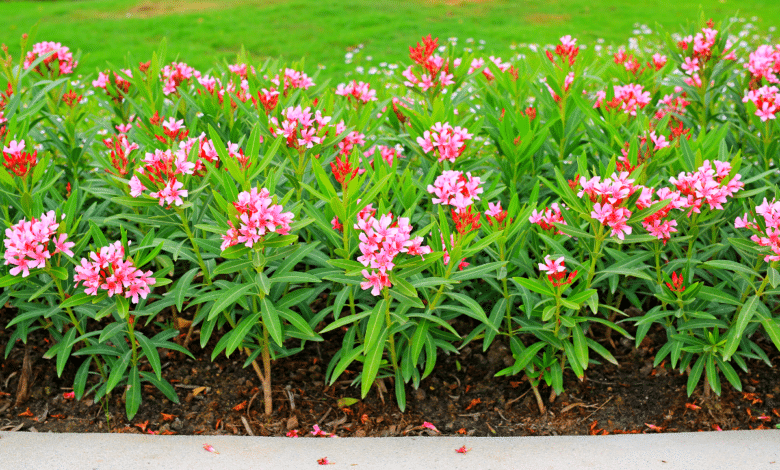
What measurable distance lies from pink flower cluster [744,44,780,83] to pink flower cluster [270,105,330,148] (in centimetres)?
225

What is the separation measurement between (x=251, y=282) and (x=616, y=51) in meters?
2.97

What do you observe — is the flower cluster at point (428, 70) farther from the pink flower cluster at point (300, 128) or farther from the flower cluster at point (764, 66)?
the flower cluster at point (764, 66)

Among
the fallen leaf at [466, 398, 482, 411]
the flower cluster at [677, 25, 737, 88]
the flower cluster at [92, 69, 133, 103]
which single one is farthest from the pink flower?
the flower cluster at [677, 25, 737, 88]

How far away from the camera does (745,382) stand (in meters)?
2.85

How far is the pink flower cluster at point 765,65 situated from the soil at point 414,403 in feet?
4.46

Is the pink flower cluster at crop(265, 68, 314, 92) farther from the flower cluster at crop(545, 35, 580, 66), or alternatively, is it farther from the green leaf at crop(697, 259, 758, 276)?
the green leaf at crop(697, 259, 758, 276)

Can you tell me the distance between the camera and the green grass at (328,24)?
41.8 ft

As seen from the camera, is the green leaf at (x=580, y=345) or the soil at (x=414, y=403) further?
the soil at (x=414, y=403)

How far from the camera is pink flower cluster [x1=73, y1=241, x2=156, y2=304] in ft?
7.30

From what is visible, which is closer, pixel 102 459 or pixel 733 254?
pixel 102 459

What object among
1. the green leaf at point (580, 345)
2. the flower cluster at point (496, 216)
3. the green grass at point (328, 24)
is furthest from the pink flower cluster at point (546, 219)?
the green grass at point (328, 24)

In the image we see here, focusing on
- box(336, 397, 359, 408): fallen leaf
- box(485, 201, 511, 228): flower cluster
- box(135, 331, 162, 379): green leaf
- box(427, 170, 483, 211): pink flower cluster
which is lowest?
box(336, 397, 359, 408): fallen leaf

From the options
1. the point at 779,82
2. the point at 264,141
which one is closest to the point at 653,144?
the point at 779,82

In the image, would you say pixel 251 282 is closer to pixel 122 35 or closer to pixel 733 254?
pixel 733 254
